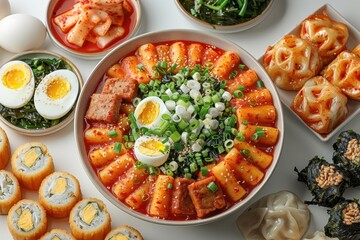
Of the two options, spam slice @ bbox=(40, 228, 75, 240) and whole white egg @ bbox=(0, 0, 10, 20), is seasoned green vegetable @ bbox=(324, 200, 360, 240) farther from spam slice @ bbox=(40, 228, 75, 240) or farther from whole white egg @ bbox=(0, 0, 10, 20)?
whole white egg @ bbox=(0, 0, 10, 20)

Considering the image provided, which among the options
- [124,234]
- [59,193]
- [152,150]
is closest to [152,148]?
[152,150]

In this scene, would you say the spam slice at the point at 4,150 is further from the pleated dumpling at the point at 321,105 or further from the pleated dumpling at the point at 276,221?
the pleated dumpling at the point at 321,105

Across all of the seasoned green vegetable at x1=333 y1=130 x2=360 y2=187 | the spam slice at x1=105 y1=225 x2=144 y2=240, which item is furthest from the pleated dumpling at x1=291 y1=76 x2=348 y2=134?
the spam slice at x1=105 y1=225 x2=144 y2=240

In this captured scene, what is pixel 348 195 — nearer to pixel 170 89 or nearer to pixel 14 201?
pixel 170 89

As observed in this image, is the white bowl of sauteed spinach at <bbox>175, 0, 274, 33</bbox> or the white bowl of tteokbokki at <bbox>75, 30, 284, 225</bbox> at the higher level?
the white bowl of sauteed spinach at <bbox>175, 0, 274, 33</bbox>

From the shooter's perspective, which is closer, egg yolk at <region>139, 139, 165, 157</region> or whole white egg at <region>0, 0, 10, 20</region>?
egg yolk at <region>139, 139, 165, 157</region>

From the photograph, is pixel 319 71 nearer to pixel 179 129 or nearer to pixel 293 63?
pixel 293 63
